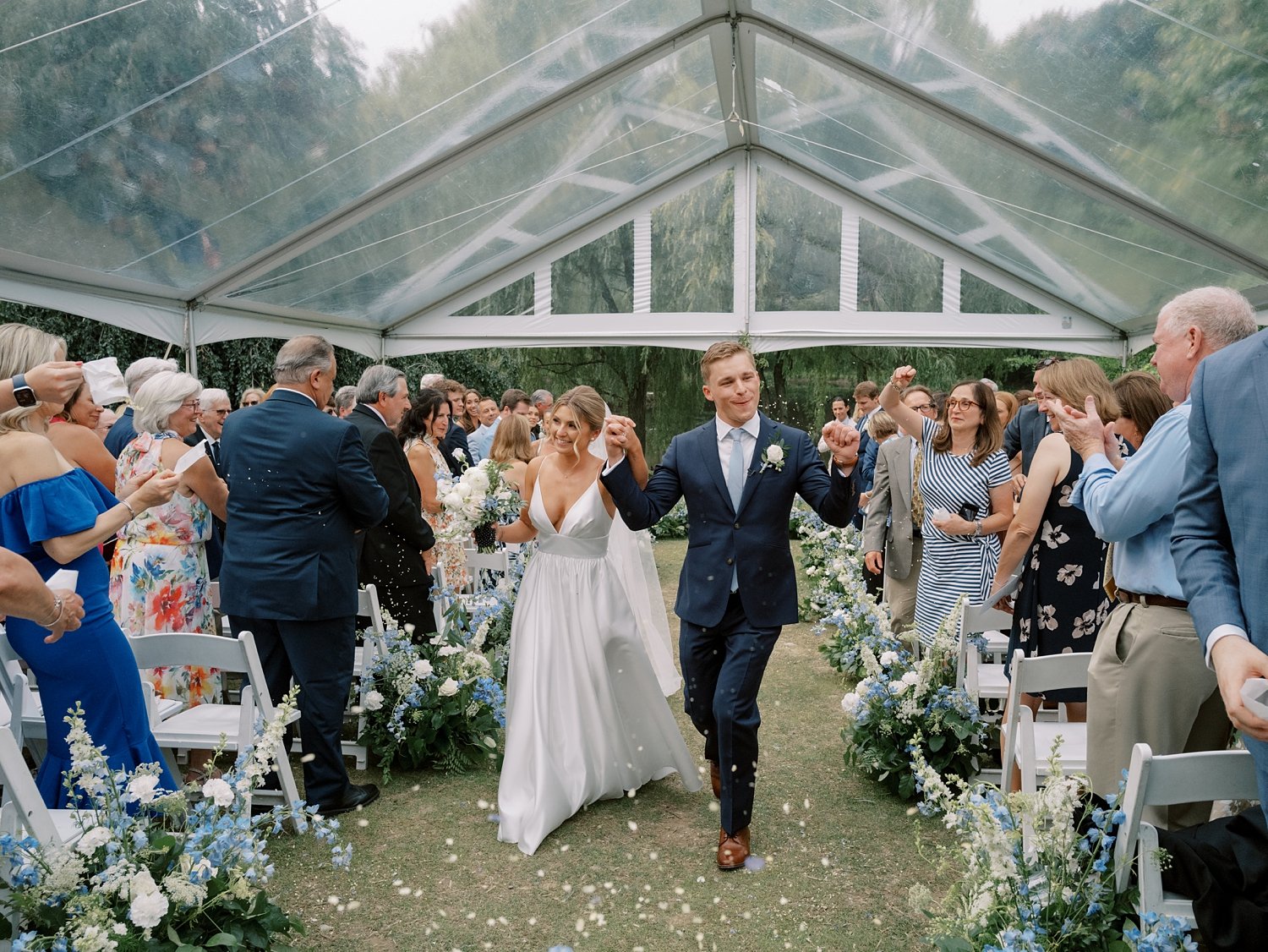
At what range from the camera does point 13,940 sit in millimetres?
2373

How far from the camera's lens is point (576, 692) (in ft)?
14.7

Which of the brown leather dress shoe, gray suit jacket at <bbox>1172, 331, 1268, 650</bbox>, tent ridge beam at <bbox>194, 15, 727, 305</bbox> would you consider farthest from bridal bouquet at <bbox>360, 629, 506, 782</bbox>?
tent ridge beam at <bbox>194, 15, 727, 305</bbox>

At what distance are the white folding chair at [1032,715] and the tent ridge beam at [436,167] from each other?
29.6 feet

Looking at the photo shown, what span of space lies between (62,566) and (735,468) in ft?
8.30

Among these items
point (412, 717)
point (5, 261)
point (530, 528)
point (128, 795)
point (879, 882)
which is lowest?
point (879, 882)

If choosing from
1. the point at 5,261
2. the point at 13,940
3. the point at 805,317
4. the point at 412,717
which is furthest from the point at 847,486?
the point at 805,317

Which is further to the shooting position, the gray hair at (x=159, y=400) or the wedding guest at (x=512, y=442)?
the wedding guest at (x=512, y=442)

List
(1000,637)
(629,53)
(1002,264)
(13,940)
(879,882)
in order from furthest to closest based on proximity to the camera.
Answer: (1002,264) → (629,53) → (1000,637) → (879,882) → (13,940)

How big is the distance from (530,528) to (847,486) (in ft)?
5.59

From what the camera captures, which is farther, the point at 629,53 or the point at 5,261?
the point at 629,53

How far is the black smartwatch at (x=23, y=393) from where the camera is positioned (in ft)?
9.41

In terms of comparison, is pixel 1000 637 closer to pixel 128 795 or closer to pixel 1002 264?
pixel 128 795

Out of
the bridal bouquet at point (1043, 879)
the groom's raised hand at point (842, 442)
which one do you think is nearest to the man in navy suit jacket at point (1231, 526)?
the bridal bouquet at point (1043, 879)

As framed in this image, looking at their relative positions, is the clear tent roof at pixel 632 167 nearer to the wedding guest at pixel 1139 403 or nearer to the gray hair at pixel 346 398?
the gray hair at pixel 346 398
